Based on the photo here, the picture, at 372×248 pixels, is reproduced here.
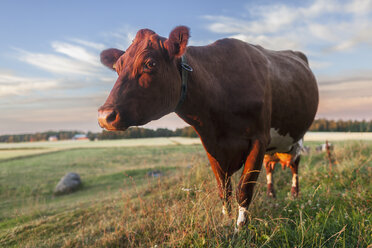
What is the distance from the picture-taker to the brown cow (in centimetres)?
258

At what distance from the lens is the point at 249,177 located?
133 inches

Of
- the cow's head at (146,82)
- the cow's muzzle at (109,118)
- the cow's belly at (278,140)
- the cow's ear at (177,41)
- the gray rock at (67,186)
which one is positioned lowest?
the gray rock at (67,186)

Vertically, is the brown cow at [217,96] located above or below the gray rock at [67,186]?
above

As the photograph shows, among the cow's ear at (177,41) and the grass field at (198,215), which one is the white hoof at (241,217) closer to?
the grass field at (198,215)

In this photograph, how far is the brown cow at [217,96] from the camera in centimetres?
258

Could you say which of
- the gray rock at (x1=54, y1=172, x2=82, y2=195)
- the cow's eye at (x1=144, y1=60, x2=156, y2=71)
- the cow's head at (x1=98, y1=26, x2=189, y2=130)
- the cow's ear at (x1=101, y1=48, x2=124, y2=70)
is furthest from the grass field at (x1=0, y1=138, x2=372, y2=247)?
the cow's ear at (x1=101, y1=48, x2=124, y2=70)

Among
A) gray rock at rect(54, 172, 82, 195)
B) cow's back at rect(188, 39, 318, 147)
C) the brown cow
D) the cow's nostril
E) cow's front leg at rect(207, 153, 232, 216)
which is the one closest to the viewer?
the cow's nostril

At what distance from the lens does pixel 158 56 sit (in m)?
2.70

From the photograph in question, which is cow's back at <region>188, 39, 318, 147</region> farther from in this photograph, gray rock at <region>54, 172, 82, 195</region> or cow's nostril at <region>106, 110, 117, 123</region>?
gray rock at <region>54, 172, 82, 195</region>

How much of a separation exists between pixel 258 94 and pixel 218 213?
180 centimetres

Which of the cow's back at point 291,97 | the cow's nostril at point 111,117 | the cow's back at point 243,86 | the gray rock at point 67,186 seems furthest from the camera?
the gray rock at point 67,186

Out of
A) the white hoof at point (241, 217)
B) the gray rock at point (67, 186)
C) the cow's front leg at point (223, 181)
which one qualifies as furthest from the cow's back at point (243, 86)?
the gray rock at point (67, 186)

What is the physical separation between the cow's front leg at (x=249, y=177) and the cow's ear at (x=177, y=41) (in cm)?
152

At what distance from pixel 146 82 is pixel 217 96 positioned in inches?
39.9
